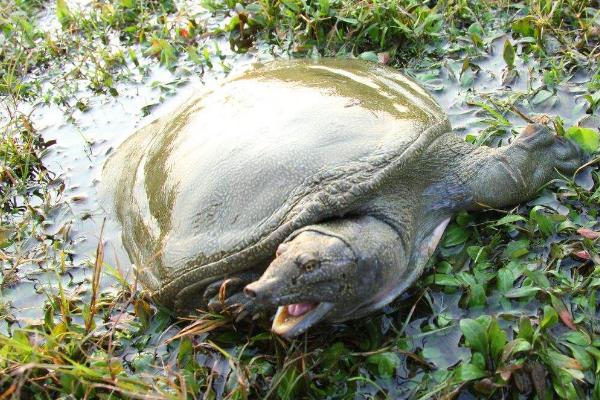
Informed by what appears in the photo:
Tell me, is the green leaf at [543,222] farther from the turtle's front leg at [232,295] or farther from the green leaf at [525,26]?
the green leaf at [525,26]

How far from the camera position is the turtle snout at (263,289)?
183cm

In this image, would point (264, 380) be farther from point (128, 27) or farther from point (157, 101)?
point (128, 27)

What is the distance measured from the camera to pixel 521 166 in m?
2.47

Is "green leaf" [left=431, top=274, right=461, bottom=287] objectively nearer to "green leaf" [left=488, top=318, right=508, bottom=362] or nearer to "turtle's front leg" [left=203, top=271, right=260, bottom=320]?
"green leaf" [left=488, top=318, right=508, bottom=362]

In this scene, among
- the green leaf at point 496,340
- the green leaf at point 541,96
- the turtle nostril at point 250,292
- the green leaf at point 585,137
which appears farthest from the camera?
the green leaf at point 541,96

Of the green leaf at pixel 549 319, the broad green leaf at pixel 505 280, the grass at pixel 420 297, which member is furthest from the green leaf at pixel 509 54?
the green leaf at pixel 549 319

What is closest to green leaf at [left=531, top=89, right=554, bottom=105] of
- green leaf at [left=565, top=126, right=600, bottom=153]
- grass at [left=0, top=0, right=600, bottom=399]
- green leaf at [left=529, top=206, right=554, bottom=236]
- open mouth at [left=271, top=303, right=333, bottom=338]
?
grass at [left=0, top=0, right=600, bottom=399]

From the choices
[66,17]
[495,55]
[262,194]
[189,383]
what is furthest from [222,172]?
[66,17]

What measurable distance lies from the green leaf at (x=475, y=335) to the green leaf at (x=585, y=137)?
1.09 m

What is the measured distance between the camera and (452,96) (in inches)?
127

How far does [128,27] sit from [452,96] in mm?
2474

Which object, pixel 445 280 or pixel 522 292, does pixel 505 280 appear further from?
pixel 445 280

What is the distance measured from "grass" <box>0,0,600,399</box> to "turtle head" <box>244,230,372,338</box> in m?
0.17

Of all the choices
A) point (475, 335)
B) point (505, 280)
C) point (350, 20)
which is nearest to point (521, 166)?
point (505, 280)
